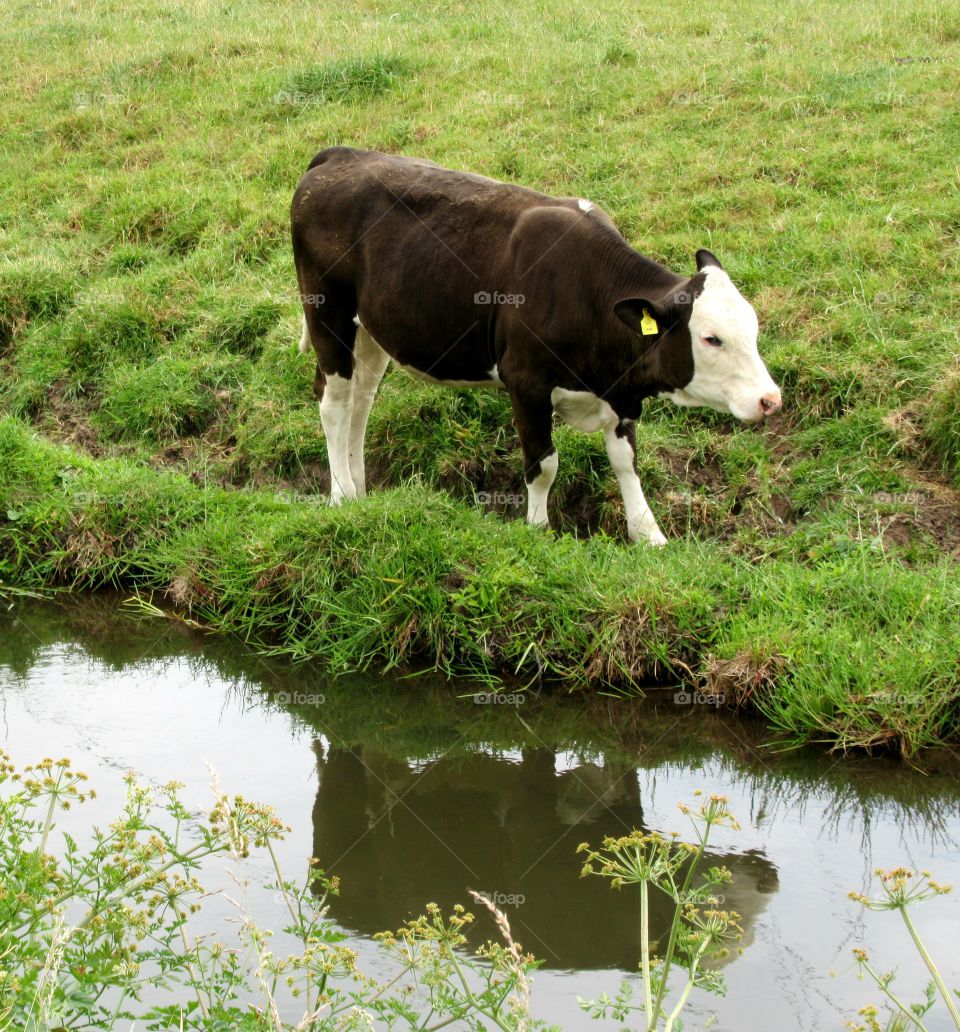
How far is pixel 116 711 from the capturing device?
640cm

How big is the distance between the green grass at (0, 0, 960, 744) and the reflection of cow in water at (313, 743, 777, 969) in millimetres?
985

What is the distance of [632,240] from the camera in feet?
32.4

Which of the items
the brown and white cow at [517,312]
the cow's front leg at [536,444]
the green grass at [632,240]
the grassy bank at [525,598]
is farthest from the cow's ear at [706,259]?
the grassy bank at [525,598]

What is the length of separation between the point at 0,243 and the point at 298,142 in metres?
2.83

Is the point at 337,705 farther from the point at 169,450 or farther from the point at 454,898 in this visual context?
the point at 169,450

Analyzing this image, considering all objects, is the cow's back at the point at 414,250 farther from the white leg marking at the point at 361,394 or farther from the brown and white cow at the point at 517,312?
the white leg marking at the point at 361,394

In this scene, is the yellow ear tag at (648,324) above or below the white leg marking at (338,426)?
above

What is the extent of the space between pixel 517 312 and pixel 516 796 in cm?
295

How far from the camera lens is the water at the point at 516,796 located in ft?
14.2

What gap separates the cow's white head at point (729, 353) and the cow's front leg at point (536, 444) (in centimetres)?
92

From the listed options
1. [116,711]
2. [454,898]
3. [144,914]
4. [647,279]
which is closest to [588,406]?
[647,279]

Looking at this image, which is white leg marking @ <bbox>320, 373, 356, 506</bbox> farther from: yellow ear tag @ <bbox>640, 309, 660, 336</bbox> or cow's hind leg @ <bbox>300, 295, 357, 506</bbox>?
yellow ear tag @ <bbox>640, 309, 660, 336</bbox>

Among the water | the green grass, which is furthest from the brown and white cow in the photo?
the water

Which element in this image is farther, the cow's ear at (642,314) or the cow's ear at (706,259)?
the cow's ear at (706,259)
